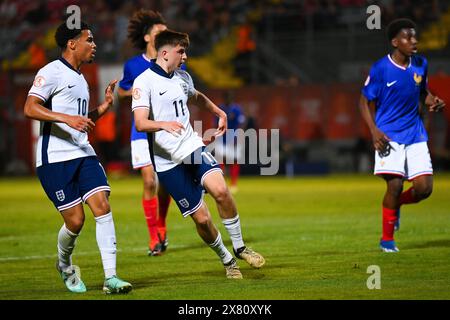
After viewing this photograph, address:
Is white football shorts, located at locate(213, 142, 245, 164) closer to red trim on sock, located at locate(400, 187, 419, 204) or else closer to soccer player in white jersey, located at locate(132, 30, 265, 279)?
red trim on sock, located at locate(400, 187, 419, 204)

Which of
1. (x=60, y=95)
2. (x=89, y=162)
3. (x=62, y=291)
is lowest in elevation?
(x=62, y=291)

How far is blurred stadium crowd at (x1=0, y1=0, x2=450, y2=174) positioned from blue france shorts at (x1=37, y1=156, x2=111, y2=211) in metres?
24.6

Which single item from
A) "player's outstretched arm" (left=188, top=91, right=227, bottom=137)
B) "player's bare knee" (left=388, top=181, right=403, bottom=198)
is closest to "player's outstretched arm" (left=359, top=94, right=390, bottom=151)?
"player's bare knee" (left=388, top=181, right=403, bottom=198)

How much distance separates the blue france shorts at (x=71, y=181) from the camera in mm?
8711

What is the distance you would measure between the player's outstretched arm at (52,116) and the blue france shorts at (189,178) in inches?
55.9

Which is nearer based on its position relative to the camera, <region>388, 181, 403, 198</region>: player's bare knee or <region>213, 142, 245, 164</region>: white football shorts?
<region>388, 181, 403, 198</region>: player's bare knee

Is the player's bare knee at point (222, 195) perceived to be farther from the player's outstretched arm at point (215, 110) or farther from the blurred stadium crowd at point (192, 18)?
the blurred stadium crowd at point (192, 18)

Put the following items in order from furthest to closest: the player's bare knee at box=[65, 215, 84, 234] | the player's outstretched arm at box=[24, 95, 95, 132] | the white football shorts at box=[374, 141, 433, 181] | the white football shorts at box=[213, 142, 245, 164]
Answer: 1. the white football shorts at box=[213, 142, 245, 164]
2. the white football shorts at box=[374, 141, 433, 181]
3. the player's bare knee at box=[65, 215, 84, 234]
4. the player's outstretched arm at box=[24, 95, 95, 132]

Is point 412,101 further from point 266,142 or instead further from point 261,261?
point 266,142

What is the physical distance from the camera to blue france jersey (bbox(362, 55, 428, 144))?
1164 centimetres

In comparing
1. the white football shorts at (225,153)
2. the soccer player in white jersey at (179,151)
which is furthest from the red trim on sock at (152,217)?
the white football shorts at (225,153)

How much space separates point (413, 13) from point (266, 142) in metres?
7.17

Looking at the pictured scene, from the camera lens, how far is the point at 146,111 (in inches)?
368
